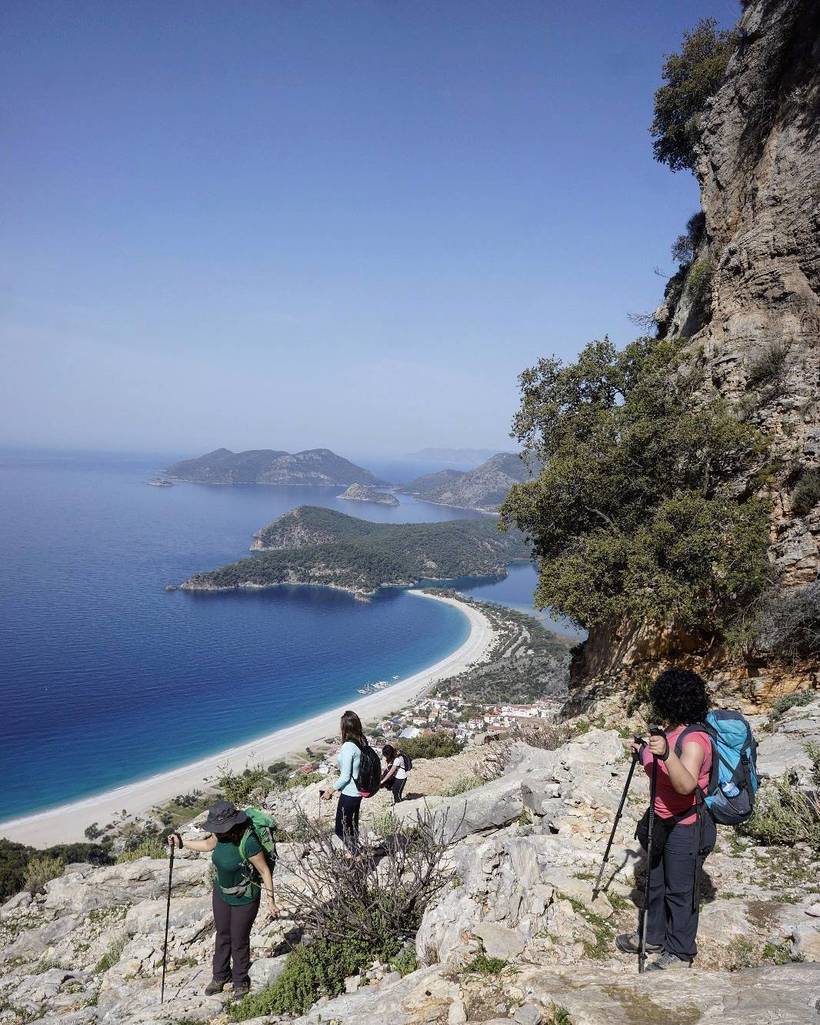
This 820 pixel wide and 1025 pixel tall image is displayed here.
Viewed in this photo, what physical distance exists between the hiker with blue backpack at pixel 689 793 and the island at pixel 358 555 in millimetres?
113238

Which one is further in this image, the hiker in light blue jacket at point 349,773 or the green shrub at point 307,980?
the hiker in light blue jacket at point 349,773

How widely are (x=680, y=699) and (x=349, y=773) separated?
3.70 m

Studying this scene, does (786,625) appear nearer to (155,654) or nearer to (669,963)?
(669,963)

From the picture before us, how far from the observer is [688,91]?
18.2m

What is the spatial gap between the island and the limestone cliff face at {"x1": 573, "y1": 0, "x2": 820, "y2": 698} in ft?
339

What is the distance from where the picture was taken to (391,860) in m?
4.89

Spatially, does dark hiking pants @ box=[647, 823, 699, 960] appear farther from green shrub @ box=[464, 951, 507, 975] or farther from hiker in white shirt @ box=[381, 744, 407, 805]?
hiker in white shirt @ box=[381, 744, 407, 805]

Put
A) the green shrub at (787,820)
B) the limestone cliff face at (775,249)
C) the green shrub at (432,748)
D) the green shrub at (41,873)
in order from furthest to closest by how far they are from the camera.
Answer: the green shrub at (432,748)
the green shrub at (41,873)
the limestone cliff face at (775,249)
the green shrub at (787,820)

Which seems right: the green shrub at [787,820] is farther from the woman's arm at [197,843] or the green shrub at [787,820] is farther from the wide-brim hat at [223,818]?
the woman's arm at [197,843]

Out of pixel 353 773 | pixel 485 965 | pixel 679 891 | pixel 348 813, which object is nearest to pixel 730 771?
pixel 679 891

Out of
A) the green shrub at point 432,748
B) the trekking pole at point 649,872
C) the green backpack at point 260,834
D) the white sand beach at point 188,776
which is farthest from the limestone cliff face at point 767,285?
the white sand beach at point 188,776

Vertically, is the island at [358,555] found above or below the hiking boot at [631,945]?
below

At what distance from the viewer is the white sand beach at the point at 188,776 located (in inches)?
1558

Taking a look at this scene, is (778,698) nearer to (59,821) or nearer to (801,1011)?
(801,1011)
